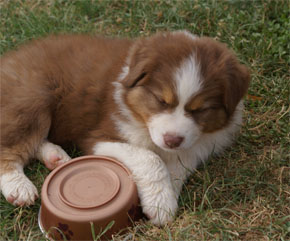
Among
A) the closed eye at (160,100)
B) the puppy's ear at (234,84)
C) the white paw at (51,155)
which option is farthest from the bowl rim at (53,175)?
the puppy's ear at (234,84)

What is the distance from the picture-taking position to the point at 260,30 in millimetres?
6320

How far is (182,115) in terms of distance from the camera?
3.95 m

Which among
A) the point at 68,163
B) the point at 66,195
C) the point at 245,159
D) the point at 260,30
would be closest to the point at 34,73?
the point at 68,163

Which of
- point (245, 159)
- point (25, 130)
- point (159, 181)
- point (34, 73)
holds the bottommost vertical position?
point (245, 159)

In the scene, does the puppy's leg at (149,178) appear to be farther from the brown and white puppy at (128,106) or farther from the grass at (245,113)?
the grass at (245,113)

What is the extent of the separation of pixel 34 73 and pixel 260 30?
10.6 feet

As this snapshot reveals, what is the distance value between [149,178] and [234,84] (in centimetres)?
112

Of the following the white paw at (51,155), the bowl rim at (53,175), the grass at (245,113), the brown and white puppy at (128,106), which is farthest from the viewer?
the white paw at (51,155)

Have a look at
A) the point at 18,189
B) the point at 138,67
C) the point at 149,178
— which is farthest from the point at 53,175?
the point at 138,67

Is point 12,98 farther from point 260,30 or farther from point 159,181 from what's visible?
point 260,30

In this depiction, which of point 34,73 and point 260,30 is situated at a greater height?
point 34,73

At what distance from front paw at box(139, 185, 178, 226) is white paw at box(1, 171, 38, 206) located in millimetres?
1011

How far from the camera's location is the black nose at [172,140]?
3865 mm

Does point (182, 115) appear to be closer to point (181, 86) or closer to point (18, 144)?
point (181, 86)
